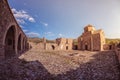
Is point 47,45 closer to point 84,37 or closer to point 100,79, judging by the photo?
point 84,37

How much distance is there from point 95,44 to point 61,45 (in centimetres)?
1243

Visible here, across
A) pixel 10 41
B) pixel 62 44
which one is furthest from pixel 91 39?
pixel 10 41

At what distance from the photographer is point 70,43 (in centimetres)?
4784

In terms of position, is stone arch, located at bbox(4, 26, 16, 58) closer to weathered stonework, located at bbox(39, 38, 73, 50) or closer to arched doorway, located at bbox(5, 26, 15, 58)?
arched doorway, located at bbox(5, 26, 15, 58)

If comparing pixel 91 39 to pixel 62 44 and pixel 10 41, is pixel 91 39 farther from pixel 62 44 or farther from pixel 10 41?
pixel 10 41

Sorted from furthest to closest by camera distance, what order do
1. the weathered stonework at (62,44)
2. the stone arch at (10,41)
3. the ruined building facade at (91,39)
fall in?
the weathered stonework at (62,44)
the ruined building facade at (91,39)
the stone arch at (10,41)

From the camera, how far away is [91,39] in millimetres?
38281

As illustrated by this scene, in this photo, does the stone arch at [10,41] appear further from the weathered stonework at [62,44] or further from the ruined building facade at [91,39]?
the weathered stonework at [62,44]

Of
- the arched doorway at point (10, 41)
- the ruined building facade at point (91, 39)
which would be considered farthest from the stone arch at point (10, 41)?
the ruined building facade at point (91, 39)

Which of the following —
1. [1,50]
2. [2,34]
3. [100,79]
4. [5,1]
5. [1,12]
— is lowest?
[100,79]

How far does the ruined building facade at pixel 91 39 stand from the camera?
36.6m

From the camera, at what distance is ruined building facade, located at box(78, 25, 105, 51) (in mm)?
36594

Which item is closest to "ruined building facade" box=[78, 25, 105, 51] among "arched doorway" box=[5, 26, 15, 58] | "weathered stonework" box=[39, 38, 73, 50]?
"weathered stonework" box=[39, 38, 73, 50]

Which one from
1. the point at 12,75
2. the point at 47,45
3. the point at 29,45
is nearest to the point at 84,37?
the point at 47,45
